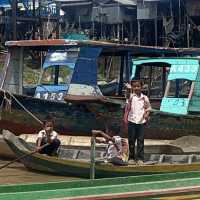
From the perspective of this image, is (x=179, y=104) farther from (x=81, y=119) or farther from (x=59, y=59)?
(x=59, y=59)

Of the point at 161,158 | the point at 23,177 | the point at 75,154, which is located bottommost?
the point at 23,177

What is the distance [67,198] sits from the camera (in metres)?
4.30

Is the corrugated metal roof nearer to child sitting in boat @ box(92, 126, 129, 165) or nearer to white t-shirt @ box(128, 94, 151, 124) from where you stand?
white t-shirt @ box(128, 94, 151, 124)

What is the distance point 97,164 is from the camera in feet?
27.9

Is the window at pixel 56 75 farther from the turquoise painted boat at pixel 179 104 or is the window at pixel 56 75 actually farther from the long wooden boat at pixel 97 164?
the long wooden boat at pixel 97 164

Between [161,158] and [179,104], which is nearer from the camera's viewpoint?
[161,158]

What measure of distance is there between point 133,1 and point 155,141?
2227 centimetres

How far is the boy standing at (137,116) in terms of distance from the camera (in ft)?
30.5

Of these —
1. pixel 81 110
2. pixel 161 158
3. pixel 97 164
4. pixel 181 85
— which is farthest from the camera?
pixel 181 85

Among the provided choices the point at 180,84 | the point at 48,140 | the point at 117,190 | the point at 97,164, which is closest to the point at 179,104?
the point at 180,84

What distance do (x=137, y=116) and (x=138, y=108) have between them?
0.43ft

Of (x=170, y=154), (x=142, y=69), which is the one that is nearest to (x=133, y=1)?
(x=142, y=69)

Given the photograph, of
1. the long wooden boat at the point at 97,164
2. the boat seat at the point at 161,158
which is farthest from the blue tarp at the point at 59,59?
the boat seat at the point at 161,158

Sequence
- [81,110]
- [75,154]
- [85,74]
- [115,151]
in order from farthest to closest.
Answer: [85,74] < [81,110] < [75,154] < [115,151]
